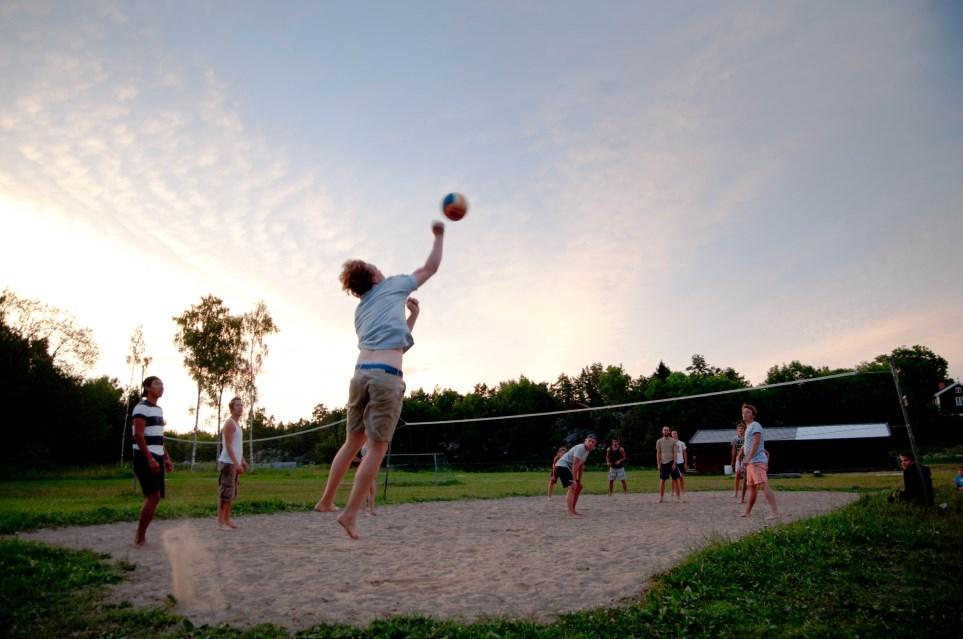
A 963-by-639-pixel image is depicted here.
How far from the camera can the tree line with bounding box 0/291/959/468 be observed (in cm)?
3662

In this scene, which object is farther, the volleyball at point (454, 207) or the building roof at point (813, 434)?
the building roof at point (813, 434)

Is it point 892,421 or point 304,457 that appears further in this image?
point 304,457

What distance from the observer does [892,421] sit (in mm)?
55531

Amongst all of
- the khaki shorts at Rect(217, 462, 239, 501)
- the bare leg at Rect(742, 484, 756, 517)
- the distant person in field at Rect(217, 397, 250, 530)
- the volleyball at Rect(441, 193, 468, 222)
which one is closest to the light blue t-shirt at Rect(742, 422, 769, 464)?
the bare leg at Rect(742, 484, 756, 517)

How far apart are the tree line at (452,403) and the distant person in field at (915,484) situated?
300 centimetres

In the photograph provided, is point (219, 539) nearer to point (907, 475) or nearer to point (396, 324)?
point (396, 324)

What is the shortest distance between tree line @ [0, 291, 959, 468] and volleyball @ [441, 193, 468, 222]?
11394 millimetres

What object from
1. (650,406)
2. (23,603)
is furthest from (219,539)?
(650,406)

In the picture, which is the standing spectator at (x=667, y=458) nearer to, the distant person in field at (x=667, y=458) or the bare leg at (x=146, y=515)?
the distant person in field at (x=667, y=458)

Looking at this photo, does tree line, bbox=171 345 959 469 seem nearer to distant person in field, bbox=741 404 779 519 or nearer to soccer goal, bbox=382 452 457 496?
soccer goal, bbox=382 452 457 496

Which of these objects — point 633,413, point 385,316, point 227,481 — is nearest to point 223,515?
point 227,481

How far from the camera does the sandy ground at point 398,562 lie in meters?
4.82

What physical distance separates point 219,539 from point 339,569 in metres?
3.12

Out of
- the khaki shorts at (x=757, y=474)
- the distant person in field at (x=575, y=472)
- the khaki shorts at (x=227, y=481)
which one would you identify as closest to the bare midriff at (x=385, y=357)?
the khaki shorts at (x=227, y=481)
